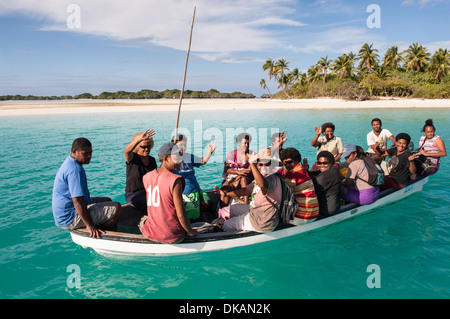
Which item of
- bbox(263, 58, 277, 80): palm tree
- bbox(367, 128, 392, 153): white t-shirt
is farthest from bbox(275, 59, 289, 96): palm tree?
bbox(367, 128, 392, 153): white t-shirt

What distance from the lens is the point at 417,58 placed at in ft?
166

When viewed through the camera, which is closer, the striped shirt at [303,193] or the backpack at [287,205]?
the backpack at [287,205]

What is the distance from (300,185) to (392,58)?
211ft

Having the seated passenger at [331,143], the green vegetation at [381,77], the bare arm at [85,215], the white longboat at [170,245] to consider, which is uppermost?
the green vegetation at [381,77]

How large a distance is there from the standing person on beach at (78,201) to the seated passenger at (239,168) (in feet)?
7.51

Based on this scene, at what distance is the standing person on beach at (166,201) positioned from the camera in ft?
11.9

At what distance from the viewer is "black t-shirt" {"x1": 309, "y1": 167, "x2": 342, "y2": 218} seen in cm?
491

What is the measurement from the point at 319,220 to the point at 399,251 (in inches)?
58.0

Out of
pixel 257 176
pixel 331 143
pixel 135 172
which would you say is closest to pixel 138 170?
pixel 135 172

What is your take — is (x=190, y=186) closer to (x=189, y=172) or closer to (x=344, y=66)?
(x=189, y=172)

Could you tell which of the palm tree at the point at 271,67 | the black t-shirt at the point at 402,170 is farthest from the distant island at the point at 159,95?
the black t-shirt at the point at 402,170

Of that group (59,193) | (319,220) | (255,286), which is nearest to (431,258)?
(319,220)

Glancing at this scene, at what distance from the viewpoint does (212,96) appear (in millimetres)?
100375

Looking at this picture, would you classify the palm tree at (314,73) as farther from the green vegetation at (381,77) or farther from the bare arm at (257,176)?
the bare arm at (257,176)
